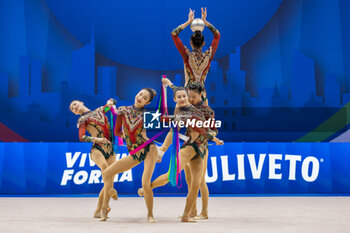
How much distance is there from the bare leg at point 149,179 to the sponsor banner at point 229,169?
345 centimetres

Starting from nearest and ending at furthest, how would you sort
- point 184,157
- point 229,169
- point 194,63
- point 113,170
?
point 184,157
point 113,170
point 194,63
point 229,169

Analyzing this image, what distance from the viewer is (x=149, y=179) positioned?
19.3 ft

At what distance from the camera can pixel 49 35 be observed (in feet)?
40.0

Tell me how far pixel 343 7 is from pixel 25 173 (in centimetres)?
835

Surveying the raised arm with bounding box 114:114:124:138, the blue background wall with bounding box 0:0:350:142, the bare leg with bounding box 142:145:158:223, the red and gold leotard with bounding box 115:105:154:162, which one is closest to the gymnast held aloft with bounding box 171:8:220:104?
the red and gold leotard with bounding box 115:105:154:162

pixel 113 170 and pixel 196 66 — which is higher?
pixel 196 66

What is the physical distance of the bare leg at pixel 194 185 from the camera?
19.4ft

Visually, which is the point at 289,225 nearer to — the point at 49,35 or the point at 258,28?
the point at 258,28

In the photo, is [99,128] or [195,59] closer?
[195,59]

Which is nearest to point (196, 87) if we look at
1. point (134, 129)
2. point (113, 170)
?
point (134, 129)

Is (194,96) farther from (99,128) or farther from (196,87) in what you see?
A: (99,128)

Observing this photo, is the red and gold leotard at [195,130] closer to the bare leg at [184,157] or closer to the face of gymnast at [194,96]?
the bare leg at [184,157]

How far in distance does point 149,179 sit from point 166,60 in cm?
636

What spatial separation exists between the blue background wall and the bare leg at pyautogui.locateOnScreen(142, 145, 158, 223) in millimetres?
5326
